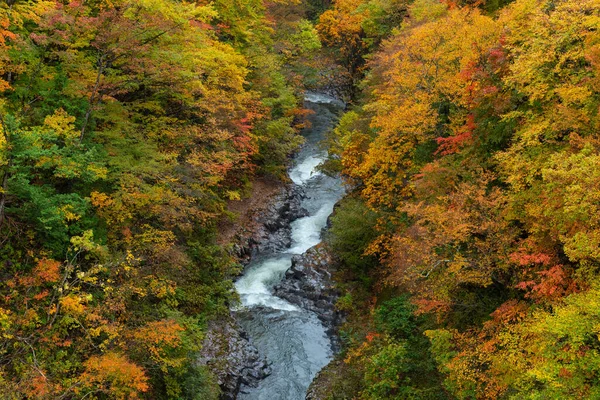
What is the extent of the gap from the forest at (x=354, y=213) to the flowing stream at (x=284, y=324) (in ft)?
3.43

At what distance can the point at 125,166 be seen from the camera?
13633mm

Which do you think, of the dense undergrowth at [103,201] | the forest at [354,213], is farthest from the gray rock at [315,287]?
the dense undergrowth at [103,201]

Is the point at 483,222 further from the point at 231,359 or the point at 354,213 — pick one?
the point at 231,359

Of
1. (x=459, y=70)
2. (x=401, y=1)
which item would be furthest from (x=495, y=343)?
(x=401, y=1)

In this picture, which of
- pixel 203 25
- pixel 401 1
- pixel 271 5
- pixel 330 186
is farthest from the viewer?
pixel 271 5

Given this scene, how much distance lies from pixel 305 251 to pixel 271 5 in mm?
25334

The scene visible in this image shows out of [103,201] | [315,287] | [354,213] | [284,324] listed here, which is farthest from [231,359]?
[354,213]

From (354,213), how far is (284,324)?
5700 mm

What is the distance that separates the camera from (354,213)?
19812mm

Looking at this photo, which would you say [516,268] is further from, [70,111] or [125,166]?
[70,111]

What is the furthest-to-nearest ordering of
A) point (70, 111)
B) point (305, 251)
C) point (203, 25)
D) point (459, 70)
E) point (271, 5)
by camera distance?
point (271, 5)
point (305, 251)
point (203, 25)
point (459, 70)
point (70, 111)

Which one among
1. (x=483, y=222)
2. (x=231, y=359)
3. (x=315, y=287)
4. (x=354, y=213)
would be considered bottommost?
(x=231, y=359)

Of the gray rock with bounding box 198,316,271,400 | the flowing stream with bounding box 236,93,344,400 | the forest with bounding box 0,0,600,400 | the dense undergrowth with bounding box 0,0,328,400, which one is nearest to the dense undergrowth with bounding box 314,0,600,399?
the forest with bounding box 0,0,600,400

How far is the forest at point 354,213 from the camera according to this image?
31.8 ft
